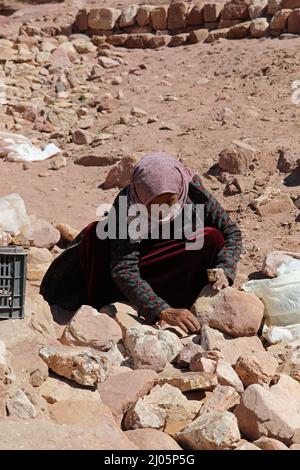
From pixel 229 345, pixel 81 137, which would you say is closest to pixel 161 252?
pixel 229 345

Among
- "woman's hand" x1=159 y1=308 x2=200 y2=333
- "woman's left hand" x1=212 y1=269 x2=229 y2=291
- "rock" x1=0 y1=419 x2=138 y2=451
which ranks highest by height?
"rock" x1=0 y1=419 x2=138 y2=451

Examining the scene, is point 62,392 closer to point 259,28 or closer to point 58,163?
point 58,163

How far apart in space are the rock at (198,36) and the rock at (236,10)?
13.5 inches

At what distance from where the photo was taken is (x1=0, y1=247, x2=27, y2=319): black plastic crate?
3.16 meters

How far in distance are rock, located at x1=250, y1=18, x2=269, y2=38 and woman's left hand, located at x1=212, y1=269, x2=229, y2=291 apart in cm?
627

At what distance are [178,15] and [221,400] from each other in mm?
8528

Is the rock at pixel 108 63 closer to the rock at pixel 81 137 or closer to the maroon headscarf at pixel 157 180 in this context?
the rock at pixel 81 137

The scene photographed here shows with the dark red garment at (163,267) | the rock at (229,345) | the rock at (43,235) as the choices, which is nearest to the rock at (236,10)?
the rock at (43,235)

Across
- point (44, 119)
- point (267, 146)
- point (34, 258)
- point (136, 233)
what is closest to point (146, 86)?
point (44, 119)

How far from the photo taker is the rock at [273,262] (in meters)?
4.49

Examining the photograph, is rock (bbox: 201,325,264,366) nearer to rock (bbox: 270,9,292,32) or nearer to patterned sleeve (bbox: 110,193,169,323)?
patterned sleeve (bbox: 110,193,169,323)

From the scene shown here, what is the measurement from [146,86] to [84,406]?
6.74 m

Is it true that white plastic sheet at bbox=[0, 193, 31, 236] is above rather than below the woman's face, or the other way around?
below

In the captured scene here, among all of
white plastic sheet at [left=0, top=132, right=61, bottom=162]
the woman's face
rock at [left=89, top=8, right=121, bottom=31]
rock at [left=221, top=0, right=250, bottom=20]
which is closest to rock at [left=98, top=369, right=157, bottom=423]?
the woman's face
